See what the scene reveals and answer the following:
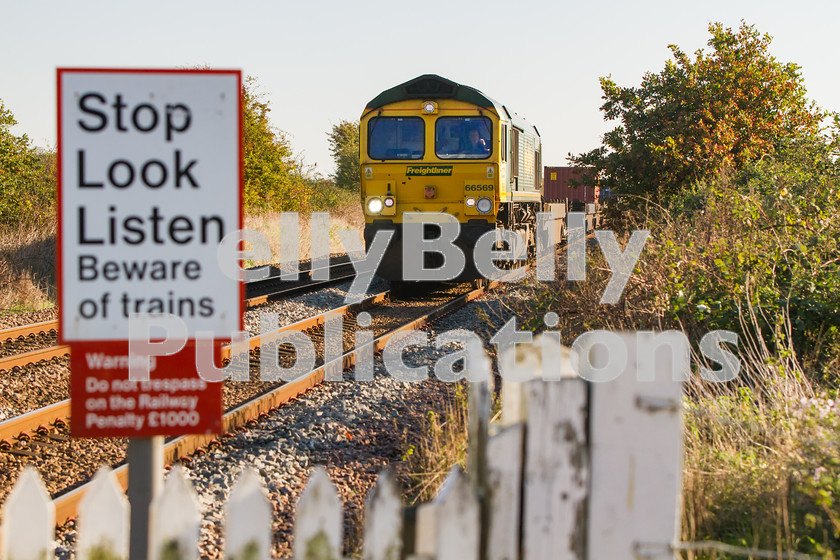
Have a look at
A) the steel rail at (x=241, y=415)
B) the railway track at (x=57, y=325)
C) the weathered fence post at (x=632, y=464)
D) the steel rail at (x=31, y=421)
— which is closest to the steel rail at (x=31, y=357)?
the railway track at (x=57, y=325)

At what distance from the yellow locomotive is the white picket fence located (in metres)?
11.2

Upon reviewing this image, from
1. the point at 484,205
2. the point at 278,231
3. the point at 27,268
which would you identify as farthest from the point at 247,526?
the point at 278,231

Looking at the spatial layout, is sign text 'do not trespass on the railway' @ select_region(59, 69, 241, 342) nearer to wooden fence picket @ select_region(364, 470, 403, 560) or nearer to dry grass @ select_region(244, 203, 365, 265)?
wooden fence picket @ select_region(364, 470, 403, 560)

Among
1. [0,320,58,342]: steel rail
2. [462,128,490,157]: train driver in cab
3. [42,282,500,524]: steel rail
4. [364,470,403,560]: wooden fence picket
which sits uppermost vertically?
[462,128,490,157]: train driver in cab

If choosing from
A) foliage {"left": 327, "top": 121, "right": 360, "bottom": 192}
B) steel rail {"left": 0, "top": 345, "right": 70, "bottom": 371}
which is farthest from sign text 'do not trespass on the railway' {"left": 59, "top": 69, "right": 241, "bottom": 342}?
foliage {"left": 327, "top": 121, "right": 360, "bottom": 192}

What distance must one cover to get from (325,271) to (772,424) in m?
13.9

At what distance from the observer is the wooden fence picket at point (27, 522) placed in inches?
68.6

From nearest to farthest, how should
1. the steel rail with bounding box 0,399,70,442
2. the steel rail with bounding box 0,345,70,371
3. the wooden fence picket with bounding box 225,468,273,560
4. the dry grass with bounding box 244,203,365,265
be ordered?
the wooden fence picket with bounding box 225,468,273,560 < the steel rail with bounding box 0,399,70,442 < the steel rail with bounding box 0,345,70,371 < the dry grass with bounding box 244,203,365,265

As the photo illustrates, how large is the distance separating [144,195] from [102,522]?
0.76 metres

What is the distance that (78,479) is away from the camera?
4.86m

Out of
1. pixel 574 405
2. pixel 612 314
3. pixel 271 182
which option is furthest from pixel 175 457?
pixel 271 182

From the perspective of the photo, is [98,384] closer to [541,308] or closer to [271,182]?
[541,308]

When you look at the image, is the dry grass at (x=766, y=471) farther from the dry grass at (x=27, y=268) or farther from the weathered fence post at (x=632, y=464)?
the dry grass at (x=27, y=268)

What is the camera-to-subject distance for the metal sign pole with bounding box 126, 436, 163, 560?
194 cm
